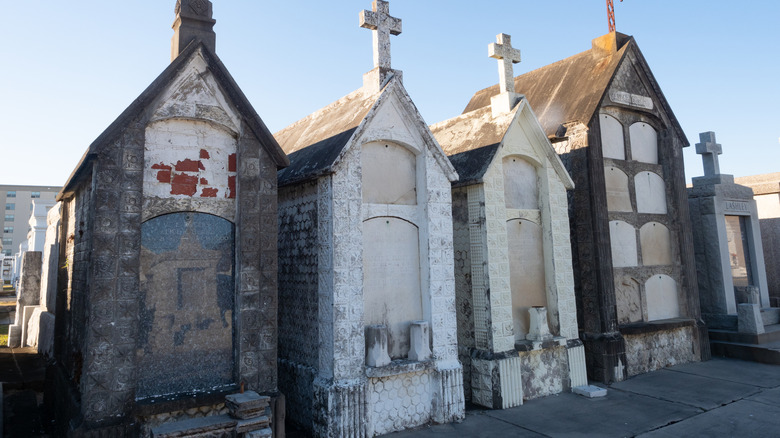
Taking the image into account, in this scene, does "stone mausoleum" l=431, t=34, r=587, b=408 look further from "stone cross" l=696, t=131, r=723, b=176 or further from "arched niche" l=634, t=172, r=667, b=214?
"stone cross" l=696, t=131, r=723, b=176

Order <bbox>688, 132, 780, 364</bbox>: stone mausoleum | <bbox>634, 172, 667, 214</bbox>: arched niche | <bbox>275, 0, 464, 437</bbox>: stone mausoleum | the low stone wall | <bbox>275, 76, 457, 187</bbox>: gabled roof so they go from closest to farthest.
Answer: <bbox>275, 0, 464, 437</bbox>: stone mausoleum < <bbox>275, 76, 457, 187</bbox>: gabled roof < the low stone wall < <bbox>634, 172, 667, 214</bbox>: arched niche < <bbox>688, 132, 780, 364</bbox>: stone mausoleum

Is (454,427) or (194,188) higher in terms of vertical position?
(194,188)

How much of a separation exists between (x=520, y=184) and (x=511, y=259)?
→ 1.58 metres

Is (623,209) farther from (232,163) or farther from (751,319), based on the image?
(232,163)

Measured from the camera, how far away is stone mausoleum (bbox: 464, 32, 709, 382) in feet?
34.5

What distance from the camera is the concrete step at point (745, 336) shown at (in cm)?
1209

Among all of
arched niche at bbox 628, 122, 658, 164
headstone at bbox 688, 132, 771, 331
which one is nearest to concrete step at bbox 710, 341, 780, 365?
headstone at bbox 688, 132, 771, 331

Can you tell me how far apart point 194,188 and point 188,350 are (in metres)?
2.05

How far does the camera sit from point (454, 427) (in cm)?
753

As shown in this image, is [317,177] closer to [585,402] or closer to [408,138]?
[408,138]

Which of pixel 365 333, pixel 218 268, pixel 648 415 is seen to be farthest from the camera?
pixel 648 415

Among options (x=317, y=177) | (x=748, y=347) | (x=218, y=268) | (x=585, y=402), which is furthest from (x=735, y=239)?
(x=218, y=268)

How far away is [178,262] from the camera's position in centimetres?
611

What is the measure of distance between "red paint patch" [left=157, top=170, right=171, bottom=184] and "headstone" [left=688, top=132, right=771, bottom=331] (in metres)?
13.5
